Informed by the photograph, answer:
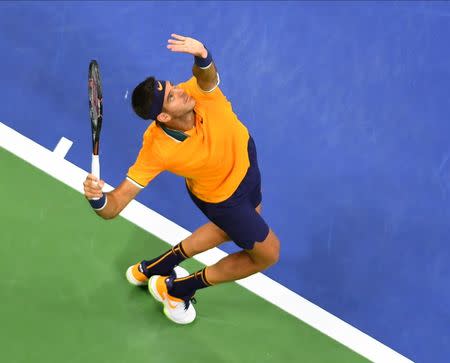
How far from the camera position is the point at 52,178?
5.44m

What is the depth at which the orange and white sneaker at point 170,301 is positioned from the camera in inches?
186

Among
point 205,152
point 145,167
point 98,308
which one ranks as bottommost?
point 98,308

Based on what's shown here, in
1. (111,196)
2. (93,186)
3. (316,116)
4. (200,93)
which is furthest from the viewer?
(316,116)

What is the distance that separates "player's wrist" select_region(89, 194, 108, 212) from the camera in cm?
380

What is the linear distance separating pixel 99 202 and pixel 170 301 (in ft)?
3.91

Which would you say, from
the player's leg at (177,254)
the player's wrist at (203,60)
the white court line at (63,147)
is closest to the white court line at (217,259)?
the white court line at (63,147)

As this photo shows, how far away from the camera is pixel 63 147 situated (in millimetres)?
5676

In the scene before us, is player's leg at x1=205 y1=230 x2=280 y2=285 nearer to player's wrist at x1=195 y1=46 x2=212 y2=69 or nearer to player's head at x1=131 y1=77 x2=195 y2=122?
player's head at x1=131 y1=77 x2=195 y2=122

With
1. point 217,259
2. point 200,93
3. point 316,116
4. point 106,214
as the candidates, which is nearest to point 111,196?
point 106,214

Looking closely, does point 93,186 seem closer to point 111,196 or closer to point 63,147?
point 111,196

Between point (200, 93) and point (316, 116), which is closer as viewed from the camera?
point (200, 93)

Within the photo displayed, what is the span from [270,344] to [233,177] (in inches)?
52.7

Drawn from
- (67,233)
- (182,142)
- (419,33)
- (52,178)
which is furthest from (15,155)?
(419,33)

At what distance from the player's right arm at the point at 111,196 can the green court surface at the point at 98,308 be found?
1.12 m
